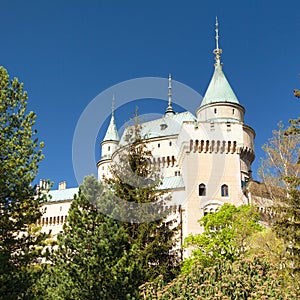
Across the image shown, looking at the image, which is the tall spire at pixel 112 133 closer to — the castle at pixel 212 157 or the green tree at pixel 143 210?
the castle at pixel 212 157

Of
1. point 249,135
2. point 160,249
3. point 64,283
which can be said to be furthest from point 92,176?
point 249,135

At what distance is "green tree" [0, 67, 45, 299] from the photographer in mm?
14883

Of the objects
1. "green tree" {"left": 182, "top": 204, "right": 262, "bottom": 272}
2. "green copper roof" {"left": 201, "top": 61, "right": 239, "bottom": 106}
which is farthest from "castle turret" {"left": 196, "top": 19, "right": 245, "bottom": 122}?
"green tree" {"left": 182, "top": 204, "right": 262, "bottom": 272}

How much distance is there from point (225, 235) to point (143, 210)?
10.9 metres

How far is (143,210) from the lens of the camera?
69.1 ft

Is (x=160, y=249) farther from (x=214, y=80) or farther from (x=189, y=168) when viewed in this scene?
(x=214, y=80)

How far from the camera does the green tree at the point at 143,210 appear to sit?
66.6ft

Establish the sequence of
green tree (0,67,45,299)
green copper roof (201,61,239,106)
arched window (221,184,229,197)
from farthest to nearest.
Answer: green copper roof (201,61,239,106), arched window (221,184,229,197), green tree (0,67,45,299)

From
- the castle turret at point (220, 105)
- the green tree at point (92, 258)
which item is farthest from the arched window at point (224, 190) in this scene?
the green tree at point (92, 258)

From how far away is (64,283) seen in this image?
1540 cm

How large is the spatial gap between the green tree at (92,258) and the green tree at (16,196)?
958 mm

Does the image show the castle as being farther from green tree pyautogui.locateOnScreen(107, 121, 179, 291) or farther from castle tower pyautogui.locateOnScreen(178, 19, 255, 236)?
green tree pyautogui.locateOnScreen(107, 121, 179, 291)

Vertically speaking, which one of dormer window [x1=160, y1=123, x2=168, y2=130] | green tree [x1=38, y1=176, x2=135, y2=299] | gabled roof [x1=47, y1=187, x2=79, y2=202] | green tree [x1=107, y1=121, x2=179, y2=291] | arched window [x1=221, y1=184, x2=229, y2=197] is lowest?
green tree [x1=38, y1=176, x2=135, y2=299]

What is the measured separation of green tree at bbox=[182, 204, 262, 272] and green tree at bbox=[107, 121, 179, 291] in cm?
718
